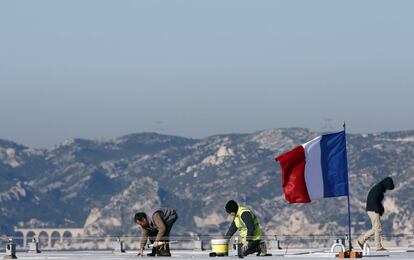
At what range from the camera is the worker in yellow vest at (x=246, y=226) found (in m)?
42.8

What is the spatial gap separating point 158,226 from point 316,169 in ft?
14.4

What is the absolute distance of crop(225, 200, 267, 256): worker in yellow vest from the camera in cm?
4284

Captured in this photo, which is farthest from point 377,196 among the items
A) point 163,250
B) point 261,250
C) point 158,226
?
point 158,226

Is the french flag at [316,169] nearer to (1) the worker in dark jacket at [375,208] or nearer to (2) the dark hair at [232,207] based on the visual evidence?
(2) the dark hair at [232,207]

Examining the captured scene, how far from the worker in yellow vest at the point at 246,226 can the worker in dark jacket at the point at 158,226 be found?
68.9 inches

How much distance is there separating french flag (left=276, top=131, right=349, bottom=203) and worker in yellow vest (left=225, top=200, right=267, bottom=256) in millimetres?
1555

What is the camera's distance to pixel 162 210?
1766 inches

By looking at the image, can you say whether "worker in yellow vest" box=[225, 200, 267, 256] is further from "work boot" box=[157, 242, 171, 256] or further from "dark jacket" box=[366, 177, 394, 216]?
"dark jacket" box=[366, 177, 394, 216]

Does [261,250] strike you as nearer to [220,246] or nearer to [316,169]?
[220,246]

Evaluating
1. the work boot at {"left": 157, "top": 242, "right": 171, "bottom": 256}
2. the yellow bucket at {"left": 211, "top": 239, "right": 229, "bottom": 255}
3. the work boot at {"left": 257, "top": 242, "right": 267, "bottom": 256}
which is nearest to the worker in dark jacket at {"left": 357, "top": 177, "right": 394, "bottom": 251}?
the work boot at {"left": 257, "top": 242, "right": 267, "bottom": 256}

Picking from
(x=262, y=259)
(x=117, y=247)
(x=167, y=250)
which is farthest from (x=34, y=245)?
(x=262, y=259)

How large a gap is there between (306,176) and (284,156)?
849 mm

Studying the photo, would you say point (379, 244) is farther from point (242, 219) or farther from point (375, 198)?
point (242, 219)

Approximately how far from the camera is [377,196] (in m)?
47.4
